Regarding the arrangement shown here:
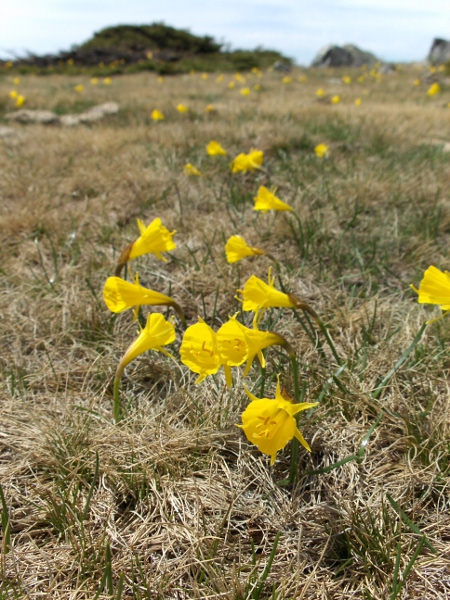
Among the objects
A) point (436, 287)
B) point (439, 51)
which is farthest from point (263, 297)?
point (439, 51)

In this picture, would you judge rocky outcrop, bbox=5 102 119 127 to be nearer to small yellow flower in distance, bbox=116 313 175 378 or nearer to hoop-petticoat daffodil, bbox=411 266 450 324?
small yellow flower in distance, bbox=116 313 175 378

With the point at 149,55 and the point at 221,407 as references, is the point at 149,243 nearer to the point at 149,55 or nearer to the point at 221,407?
the point at 221,407

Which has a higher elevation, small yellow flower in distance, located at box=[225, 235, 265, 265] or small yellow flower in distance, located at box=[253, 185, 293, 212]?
small yellow flower in distance, located at box=[253, 185, 293, 212]

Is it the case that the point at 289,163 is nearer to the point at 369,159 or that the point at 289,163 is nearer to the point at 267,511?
the point at 369,159

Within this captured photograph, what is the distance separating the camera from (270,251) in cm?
291

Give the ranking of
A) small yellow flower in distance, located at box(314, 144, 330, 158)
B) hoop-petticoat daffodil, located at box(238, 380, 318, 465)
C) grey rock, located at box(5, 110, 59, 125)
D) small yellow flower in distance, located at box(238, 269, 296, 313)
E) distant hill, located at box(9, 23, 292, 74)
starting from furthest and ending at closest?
1. distant hill, located at box(9, 23, 292, 74)
2. grey rock, located at box(5, 110, 59, 125)
3. small yellow flower in distance, located at box(314, 144, 330, 158)
4. small yellow flower in distance, located at box(238, 269, 296, 313)
5. hoop-petticoat daffodil, located at box(238, 380, 318, 465)

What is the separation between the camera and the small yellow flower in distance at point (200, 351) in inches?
57.4

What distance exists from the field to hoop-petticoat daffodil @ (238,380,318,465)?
234 millimetres

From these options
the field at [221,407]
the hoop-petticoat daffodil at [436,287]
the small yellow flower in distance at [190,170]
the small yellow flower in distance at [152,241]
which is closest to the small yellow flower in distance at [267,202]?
the field at [221,407]

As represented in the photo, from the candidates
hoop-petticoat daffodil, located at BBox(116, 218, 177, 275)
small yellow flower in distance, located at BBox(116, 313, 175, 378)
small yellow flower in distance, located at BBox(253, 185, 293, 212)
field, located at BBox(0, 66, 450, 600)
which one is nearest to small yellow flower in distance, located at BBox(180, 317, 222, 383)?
small yellow flower in distance, located at BBox(116, 313, 175, 378)

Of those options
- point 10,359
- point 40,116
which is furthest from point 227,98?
point 10,359

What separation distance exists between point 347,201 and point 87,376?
2.31 metres

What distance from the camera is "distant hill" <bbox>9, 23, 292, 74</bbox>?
17.9 metres

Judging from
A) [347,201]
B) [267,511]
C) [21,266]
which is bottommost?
[267,511]
